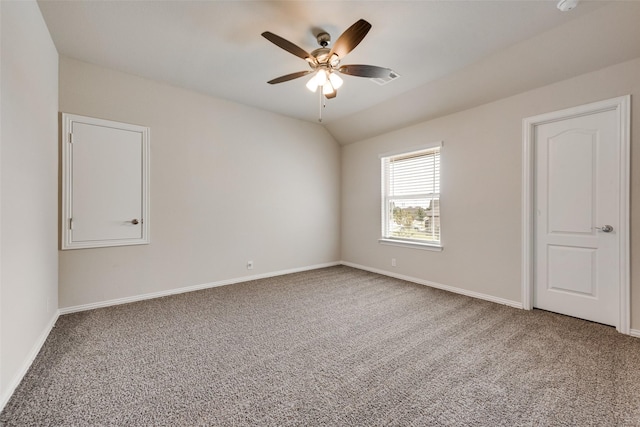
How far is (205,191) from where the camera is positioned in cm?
390

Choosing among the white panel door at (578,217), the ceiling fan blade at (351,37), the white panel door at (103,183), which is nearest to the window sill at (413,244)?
the white panel door at (578,217)

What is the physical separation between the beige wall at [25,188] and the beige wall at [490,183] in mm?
4219

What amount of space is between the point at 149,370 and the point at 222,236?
2268 millimetres

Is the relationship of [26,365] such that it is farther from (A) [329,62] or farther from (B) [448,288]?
A: (B) [448,288]

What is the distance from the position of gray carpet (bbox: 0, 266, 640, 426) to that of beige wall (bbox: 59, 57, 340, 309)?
21.2 inches

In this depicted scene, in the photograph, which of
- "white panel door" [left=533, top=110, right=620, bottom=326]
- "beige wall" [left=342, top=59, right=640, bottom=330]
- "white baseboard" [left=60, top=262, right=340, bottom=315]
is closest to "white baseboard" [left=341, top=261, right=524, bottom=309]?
"beige wall" [left=342, top=59, right=640, bottom=330]

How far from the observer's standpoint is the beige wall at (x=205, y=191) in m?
3.13

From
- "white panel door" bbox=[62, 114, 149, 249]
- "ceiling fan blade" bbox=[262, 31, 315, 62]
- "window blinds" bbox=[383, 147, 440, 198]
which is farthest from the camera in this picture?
"window blinds" bbox=[383, 147, 440, 198]

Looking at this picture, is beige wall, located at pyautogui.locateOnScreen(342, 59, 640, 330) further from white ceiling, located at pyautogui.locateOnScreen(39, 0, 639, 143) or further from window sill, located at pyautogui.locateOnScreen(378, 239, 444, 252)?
white ceiling, located at pyautogui.locateOnScreen(39, 0, 639, 143)

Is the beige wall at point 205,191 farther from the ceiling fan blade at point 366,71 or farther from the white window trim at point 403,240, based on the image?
the ceiling fan blade at point 366,71

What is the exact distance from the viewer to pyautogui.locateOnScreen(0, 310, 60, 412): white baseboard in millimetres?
1622

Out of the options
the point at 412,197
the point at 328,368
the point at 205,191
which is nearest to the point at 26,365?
the point at 328,368

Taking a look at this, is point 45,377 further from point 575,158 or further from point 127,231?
point 575,158

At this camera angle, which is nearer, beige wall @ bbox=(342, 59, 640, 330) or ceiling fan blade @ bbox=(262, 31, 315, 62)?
ceiling fan blade @ bbox=(262, 31, 315, 62)
